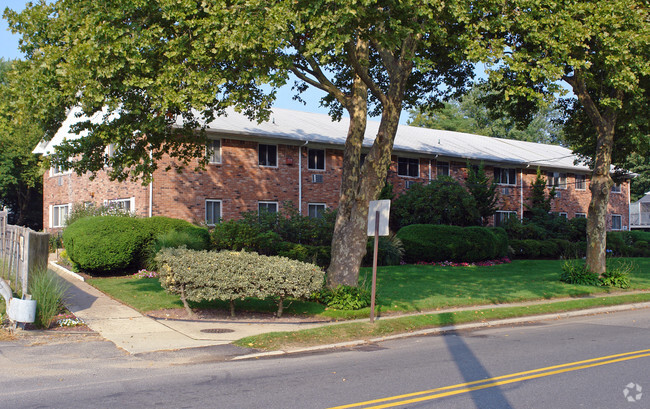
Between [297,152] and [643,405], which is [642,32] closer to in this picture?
[643,405]

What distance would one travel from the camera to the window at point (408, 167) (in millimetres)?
30844

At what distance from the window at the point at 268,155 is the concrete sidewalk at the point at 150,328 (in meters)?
13.0

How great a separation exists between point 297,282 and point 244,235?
8.76 m

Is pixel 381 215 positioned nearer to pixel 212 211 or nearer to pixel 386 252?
pixel 386 252

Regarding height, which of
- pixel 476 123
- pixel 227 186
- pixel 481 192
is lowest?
pixel 481 192

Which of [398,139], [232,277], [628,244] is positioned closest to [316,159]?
[398,139]

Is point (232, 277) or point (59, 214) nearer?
point (232, 277)

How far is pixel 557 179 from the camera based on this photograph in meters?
38.2

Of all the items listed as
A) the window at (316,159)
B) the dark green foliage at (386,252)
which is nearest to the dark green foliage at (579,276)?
the dark green foliage at (386,252)

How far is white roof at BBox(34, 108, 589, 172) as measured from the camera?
85.6ft

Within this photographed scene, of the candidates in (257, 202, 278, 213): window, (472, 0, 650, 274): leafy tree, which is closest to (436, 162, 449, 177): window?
(257, 202, 278, 213): window

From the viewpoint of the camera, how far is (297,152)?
27125 millimetres

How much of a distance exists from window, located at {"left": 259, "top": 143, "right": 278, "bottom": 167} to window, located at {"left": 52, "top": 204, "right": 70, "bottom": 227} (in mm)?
10633

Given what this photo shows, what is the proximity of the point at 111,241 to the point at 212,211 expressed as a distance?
7285mm
